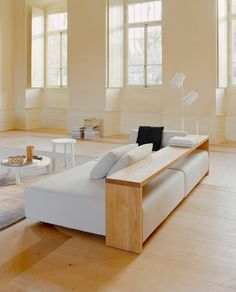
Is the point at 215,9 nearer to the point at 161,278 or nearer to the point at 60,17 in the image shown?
the point at 60,17

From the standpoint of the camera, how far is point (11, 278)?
7.50 feet

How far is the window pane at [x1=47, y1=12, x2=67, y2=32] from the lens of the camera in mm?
10406

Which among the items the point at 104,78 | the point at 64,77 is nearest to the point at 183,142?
the point at 104,78

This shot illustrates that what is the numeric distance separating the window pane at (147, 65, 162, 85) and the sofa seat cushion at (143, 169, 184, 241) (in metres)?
5.69

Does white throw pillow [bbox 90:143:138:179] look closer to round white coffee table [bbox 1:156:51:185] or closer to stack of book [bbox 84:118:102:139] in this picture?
round white coffee table [bbox 1:156:51:185]

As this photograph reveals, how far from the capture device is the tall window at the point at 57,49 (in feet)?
34.3

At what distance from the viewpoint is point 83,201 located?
2.85 m

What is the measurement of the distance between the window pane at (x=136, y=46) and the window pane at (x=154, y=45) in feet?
0.63

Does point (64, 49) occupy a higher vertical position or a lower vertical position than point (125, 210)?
higher

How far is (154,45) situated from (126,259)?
24.1 ft

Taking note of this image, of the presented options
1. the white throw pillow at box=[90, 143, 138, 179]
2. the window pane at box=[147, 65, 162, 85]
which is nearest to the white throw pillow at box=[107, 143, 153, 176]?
the white throw pillow at box=[90, 143, 138, 179]

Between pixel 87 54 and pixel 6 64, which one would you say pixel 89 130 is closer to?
pixel 87 54

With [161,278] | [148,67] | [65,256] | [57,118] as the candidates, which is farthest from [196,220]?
[57,118]

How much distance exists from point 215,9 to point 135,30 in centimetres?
239
